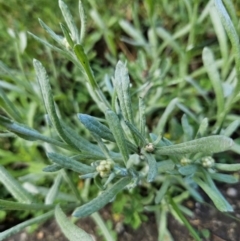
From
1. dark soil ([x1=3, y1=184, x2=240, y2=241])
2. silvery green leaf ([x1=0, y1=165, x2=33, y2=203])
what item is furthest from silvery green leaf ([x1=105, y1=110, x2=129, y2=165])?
dark soil ([x1=3, y1=184, x2=240, y2=241])

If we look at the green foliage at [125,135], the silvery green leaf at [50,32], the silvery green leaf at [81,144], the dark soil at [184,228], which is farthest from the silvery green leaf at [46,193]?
the silvery green leaf at [50,32]

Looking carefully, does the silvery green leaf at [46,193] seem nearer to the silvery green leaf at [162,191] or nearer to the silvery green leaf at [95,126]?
the silvery green leaf at [162,191]

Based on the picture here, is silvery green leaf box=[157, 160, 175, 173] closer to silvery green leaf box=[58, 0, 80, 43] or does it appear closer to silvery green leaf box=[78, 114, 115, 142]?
silvery green leaf box=[78, 114, 115, 142]

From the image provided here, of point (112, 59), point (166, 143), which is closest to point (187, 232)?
point (166, 143)

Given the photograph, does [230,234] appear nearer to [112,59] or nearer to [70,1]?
[112,59]

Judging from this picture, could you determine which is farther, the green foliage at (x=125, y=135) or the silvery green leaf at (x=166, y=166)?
the silvery green leaf at (x=166, y=166)

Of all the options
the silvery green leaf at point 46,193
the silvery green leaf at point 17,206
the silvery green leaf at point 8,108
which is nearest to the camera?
the silvery green leaf at point 17,206

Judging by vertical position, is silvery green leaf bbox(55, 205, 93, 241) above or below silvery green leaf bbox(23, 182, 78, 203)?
below

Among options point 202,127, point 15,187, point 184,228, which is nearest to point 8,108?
point 15,187
